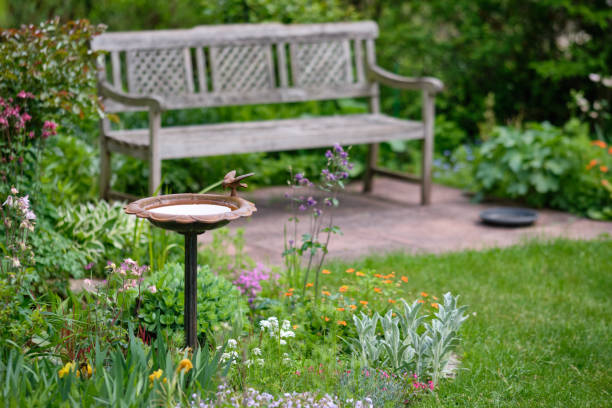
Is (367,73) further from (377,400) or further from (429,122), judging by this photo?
(377,400)

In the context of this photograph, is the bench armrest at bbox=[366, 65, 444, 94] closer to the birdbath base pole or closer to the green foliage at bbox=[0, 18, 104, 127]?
the green foliage at bbox=[0, 18, 104, 127]

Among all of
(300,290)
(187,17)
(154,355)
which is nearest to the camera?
(154,355)

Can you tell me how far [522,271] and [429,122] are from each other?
81.3 inches

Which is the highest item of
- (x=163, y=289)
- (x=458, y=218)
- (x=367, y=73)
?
(x=367, y=73)

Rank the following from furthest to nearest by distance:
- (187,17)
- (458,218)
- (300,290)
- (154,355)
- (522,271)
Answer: (187,17) < (458,218) < (522,271) < (300,290) < (154,355)

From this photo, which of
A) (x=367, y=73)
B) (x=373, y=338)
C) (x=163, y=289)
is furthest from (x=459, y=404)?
(x=367, y=73)

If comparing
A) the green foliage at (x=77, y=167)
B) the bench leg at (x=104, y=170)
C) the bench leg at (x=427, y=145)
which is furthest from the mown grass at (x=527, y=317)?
the green foliage at (x=77, y=167)

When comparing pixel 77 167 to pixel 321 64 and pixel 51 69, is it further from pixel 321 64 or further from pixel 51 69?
pixel 321 64

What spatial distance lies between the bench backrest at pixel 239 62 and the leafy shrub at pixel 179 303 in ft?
8.34

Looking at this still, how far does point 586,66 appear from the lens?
308 inches

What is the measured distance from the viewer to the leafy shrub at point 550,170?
6.24m

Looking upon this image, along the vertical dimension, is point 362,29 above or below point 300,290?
above

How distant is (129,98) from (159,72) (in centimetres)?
81

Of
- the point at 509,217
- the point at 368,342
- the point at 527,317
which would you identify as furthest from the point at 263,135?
the point at 368,342
